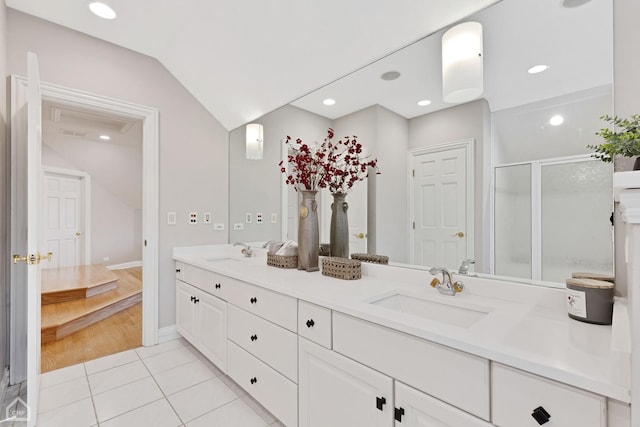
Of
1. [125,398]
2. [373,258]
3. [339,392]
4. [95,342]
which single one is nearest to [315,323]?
[339,392]

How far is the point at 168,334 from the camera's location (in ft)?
8.98

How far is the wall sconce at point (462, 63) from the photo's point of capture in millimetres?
1392

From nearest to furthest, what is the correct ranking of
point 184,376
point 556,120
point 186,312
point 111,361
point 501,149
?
point 556,120 < point 501,149 < point 184,376 < point 111,361 < point 186,312

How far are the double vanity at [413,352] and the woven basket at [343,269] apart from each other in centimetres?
5

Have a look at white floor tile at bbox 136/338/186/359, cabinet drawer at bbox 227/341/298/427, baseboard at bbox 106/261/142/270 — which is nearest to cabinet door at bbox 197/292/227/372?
cabinet drawer at bbox 227/341/298/427

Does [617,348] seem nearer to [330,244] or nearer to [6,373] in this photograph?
[330,244]

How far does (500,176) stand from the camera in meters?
1.32

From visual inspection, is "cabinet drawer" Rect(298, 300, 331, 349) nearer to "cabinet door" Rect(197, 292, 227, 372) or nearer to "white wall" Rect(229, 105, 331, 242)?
"cabinet door" Rect(197, 292, 227, 372)

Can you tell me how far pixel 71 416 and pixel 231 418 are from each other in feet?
3.10

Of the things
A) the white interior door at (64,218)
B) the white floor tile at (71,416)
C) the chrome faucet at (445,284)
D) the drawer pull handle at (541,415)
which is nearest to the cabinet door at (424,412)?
the drawer pull handle at (541,415)

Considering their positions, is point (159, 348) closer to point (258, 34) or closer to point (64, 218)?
point (258, 34)

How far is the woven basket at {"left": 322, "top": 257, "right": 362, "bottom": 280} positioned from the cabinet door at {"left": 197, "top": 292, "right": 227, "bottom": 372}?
789 millimetres

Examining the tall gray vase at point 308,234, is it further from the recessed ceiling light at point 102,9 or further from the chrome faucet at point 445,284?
the recessed ceiling light at point 102,9

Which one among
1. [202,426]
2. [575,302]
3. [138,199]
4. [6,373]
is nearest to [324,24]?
[575,302]
